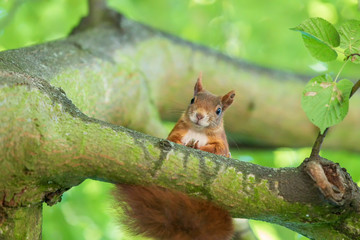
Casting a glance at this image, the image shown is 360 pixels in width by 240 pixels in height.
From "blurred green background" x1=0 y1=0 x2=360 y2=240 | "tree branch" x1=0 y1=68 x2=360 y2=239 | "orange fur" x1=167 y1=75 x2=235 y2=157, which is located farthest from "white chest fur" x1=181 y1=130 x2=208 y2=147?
"blurred green background" x1=0 y1=0 x2=360 y2=240

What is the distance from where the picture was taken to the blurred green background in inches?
166

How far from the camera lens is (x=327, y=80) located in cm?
154

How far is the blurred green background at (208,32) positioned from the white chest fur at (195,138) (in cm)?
141

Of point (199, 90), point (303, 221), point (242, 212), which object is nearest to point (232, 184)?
point (242, 212)

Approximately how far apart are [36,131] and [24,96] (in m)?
0.14

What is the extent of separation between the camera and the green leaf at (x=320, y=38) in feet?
4.97

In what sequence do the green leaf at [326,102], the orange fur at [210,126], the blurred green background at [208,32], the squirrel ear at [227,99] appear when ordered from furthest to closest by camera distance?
the blurred green background at [208,32] → the squirrel ear at [227,99] → the orange fur at [210,126] → the green leaf at [326,102]

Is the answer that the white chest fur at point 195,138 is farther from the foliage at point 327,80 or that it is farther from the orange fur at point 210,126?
the foliage at point 327,80

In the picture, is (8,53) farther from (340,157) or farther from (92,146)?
(340,157)

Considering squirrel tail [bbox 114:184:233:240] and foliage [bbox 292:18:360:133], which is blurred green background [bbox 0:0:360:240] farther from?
foliage [bbox 292:18:360:133]

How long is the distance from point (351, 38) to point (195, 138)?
1360 millimetres

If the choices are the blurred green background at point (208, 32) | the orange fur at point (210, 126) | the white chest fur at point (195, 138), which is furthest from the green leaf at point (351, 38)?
the blurred green background at point (208, 32)

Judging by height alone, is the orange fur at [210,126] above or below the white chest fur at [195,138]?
above

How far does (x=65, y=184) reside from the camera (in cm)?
167
